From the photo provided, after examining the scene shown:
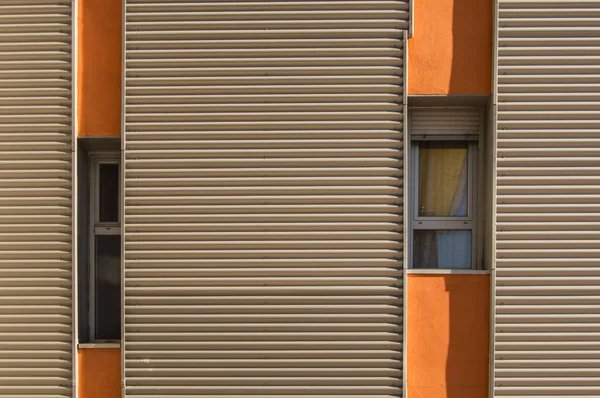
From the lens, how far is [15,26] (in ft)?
14.3

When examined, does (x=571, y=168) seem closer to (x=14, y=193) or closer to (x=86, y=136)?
(x=86, y=136)

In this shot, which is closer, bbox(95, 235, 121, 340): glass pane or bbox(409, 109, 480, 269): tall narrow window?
bbox(409, 109, 480, 269): tall narrow window

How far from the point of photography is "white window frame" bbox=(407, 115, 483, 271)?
14.8ft

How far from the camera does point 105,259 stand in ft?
15.3

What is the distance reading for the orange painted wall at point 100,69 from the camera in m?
4.38

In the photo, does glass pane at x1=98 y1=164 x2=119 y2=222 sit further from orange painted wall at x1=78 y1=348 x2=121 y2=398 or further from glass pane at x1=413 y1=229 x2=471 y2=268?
glass pane at x1=413 y1=229 x2=471 y2=268

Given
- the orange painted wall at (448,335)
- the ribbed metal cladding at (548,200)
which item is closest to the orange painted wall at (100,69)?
the orange painted wall at (448,335)

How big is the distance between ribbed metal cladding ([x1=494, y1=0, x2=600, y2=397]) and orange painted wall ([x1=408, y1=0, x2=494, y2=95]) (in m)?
0.16

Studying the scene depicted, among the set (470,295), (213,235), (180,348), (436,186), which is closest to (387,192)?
(436,186)

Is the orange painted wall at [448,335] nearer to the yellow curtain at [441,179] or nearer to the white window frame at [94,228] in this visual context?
the yellow curtain at [441,179]

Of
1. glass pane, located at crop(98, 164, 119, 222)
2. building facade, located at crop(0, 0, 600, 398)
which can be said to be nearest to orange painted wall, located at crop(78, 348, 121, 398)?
building facade, located at crop(0, 0, 600, 398)

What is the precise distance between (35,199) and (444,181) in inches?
157

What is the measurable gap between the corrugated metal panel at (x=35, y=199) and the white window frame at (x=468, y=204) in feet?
10.9

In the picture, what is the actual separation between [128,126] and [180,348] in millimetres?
2155
